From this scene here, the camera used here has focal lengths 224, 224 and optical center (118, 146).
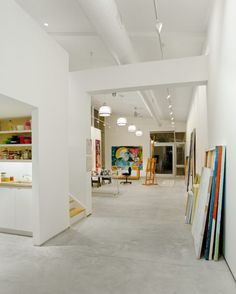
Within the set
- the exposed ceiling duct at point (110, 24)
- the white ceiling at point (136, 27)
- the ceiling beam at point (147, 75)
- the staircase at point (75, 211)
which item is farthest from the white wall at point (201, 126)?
the staircase at point (75, 211)

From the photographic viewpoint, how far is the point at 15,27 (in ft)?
10.5

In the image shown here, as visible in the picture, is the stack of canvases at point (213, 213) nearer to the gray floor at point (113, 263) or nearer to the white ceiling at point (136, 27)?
the gray floor at point (113, 263)

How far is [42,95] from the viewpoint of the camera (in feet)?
12.6

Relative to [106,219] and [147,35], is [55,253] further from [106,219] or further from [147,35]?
[147,35]

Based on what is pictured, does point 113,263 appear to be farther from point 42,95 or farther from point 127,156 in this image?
point 127,156

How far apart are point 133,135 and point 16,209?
11255mm

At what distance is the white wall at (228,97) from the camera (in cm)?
271

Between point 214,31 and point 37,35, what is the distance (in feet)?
9.68

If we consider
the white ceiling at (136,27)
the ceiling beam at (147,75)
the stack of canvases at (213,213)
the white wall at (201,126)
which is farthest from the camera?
the white wall at (201,126)

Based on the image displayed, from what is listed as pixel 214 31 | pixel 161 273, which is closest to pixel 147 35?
pixel 214 31

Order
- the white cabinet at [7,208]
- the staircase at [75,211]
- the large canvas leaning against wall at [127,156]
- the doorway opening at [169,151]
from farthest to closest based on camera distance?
the large canvas leaning against wall at [127,156] → the doorway opening at [169,151] → the staircase at [75,211] → the white cabinet at [7,208]

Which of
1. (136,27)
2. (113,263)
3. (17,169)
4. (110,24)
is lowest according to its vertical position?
(113,263)

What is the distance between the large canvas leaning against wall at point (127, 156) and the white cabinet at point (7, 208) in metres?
10.8

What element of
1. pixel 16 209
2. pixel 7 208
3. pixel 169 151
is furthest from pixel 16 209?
pixel 169 151
